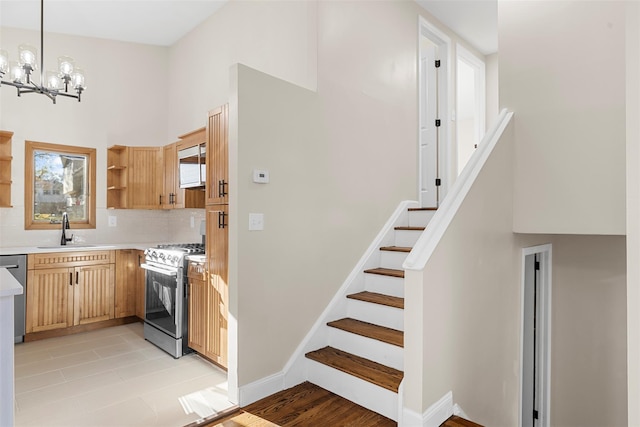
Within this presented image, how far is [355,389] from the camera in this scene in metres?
2.56

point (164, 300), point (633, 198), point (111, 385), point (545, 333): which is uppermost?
point (633, 198)

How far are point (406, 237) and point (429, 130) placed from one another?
182 cm

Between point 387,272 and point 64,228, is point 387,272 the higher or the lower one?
the lower one

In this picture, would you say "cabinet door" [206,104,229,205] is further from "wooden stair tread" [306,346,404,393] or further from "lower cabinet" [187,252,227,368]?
"wooden stair tread" [306,346,404,393]

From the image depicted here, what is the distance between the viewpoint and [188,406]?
8.50 ft

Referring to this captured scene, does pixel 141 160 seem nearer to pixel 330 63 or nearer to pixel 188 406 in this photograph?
pixel 330 63

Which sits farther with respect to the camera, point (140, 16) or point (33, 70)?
point (140, 16)

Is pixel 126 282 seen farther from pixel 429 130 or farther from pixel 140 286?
pixel 429 130

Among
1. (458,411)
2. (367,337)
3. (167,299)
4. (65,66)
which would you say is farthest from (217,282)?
(65,66)

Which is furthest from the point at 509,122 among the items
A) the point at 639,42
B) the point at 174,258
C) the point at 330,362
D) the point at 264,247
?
the point at 174,258

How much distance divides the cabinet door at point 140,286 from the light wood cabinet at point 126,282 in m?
0.01

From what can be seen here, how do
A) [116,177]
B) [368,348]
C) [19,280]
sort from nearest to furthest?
1. [368,348]
2. [19,280]
3. [116,177]

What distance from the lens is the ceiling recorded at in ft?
12.9

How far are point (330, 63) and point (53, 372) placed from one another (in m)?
3.42
